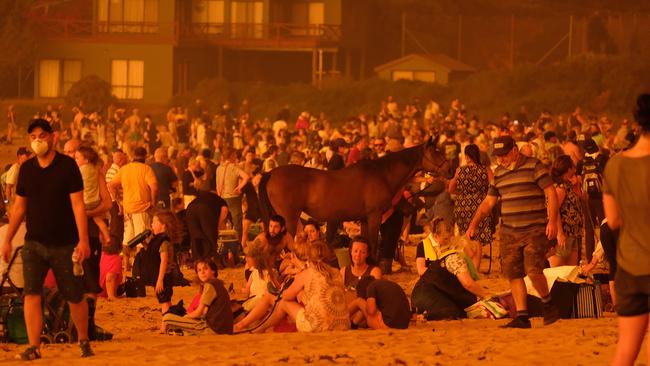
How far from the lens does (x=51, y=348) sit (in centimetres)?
1267

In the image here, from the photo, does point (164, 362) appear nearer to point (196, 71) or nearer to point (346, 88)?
point (346, 88)

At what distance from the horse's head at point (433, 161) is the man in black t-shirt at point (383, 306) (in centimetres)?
585

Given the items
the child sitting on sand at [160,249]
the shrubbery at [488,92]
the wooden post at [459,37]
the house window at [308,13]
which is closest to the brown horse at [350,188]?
the child sitting on sand at [160,249]

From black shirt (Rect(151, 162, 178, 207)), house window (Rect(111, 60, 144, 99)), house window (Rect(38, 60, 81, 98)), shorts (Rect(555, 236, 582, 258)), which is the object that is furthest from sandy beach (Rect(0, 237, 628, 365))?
house window (Rect(38, 60, 81, 98))

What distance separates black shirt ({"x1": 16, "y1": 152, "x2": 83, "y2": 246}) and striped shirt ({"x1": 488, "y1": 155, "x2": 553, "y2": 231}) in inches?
153

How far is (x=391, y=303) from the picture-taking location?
46.2ft

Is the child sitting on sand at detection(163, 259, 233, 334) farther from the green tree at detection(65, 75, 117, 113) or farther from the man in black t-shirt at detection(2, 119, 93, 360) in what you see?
the green tree at detection(65, 75, 117, 113)

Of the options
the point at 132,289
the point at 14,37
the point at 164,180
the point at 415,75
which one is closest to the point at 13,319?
the point at 132,289

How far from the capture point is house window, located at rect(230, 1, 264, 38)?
69.1 m

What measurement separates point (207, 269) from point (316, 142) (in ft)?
72.6

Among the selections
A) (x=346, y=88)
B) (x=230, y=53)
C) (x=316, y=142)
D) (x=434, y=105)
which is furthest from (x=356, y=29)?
(x=316, y=142)

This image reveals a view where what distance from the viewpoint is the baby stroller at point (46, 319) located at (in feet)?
42.9

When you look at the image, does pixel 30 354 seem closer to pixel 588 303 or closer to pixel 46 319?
pixel 46 319

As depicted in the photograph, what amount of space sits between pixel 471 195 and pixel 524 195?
17.0 feet
